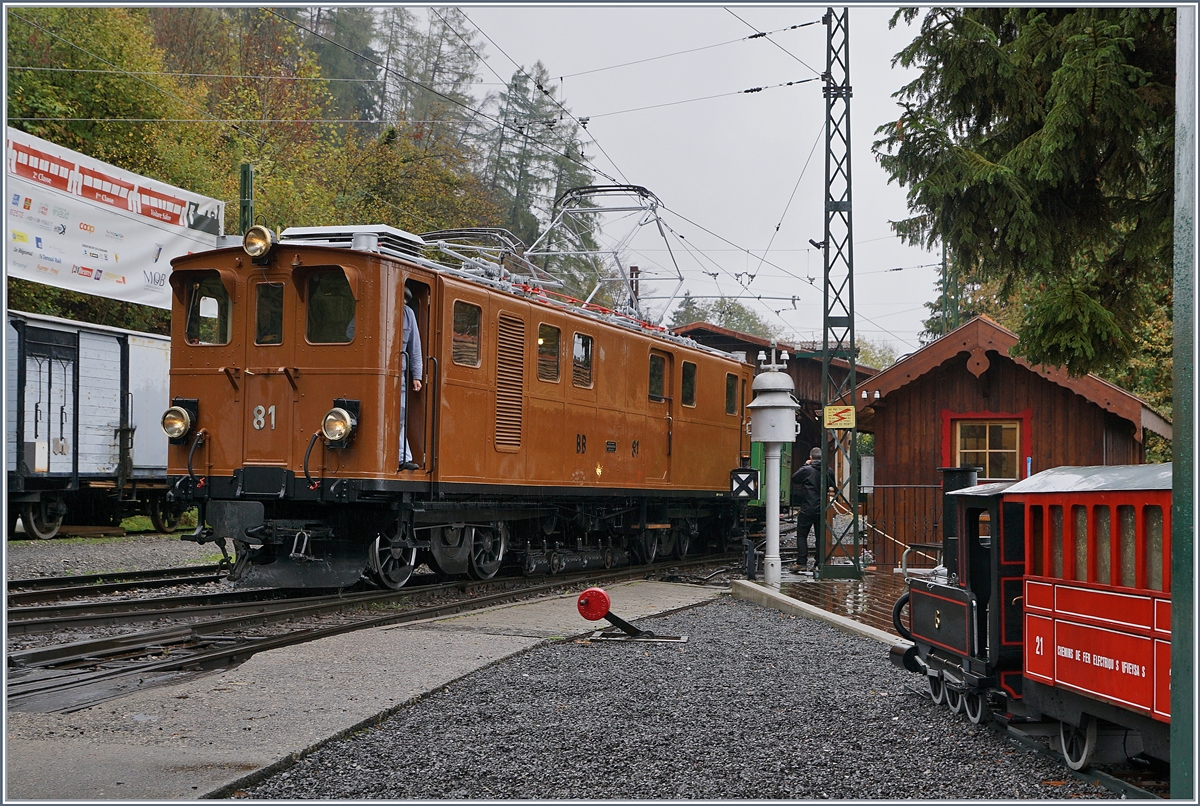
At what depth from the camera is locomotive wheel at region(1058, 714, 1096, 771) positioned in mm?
5332

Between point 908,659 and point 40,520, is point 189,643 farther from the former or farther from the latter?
point 40,520

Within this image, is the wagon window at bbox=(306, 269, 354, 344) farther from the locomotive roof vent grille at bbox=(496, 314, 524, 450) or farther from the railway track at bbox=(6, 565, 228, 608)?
the railway track at bbox=(6, 565, 228, 608)

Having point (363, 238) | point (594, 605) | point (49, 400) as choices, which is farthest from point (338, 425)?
point (49, 400)

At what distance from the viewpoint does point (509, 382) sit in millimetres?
12570

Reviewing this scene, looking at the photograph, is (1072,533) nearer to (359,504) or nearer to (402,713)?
(402,713)

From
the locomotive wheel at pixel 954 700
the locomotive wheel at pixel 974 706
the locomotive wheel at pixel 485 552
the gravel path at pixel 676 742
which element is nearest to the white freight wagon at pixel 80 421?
the locomotive wheel at pixel 485 552

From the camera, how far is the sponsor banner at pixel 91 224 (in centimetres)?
1728

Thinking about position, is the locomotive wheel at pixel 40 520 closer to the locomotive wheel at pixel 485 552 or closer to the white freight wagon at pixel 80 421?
the white freight wagon at pixel 80 421

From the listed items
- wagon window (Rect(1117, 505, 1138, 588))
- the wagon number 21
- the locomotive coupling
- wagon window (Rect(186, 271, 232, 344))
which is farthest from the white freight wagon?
wagon window (Rect(1117, 505, 1138, 588))

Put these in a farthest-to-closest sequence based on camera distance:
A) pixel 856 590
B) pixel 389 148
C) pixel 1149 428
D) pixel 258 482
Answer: pixel 389 148, pixel 1149 428, pixel 856 590, pixel 258 482

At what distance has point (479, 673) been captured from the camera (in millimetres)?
7859

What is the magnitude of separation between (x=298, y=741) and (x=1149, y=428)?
13947 mm

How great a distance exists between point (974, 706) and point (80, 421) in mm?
16521

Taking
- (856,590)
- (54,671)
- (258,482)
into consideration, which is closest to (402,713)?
(54,671)
